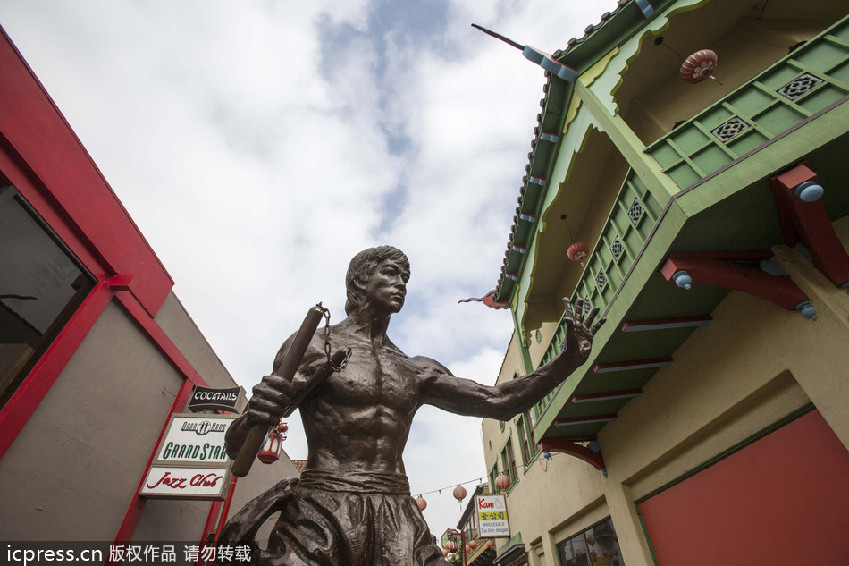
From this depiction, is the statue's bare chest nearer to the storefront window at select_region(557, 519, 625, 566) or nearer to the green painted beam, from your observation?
the green painted beam

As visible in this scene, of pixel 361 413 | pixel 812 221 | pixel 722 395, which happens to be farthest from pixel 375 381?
pixel 722 395

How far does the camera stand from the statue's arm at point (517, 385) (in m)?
2.18

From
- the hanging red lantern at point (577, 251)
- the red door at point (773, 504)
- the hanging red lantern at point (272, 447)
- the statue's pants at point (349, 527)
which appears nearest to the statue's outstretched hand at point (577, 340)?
the statue's pants at point (349, 527)

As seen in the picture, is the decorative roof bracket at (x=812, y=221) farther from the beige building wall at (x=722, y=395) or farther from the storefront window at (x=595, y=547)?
the storefront window at (x=595, y=547)

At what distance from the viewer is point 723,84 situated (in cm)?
640

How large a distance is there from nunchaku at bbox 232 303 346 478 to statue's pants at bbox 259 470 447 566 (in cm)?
30

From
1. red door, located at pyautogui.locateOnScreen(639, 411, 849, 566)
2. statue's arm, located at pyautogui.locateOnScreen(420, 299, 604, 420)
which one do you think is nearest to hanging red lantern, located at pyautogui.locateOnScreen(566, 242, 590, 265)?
red door, located at pyautogui.locateOnScreen(639, 411, 849, 566)

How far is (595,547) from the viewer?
7461 mm

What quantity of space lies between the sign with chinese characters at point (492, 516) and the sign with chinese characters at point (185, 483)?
8.48 metres

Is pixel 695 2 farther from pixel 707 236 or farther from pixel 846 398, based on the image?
pixel 846 398

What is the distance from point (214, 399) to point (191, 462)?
1.24 m

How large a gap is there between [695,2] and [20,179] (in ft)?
26.6

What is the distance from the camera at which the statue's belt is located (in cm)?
162

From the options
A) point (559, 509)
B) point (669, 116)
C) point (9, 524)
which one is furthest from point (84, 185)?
point (559, 509)
